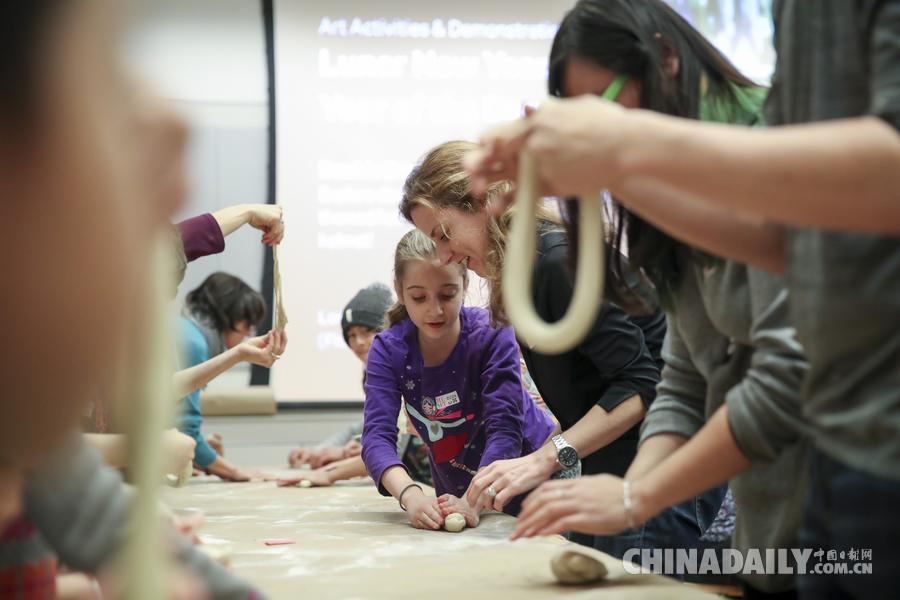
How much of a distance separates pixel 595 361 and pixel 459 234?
1.33 ft

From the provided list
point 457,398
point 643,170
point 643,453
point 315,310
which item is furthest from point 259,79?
point 643,170

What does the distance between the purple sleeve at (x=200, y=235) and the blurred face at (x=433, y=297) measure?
1.70ft

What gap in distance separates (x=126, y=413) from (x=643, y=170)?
41 centimetres

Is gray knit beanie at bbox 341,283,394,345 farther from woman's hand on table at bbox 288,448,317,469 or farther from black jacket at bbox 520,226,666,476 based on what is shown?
black jacket at bbox 520,226,666,476

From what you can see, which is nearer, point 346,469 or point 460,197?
point 460,197

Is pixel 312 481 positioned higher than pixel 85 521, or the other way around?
pixel 85 521

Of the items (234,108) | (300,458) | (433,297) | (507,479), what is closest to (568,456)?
(507,479)

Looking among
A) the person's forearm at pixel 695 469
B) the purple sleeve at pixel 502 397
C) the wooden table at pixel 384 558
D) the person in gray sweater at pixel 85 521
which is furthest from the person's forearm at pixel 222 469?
the person in gray sweater at pixel 85 521

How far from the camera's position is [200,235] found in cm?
219

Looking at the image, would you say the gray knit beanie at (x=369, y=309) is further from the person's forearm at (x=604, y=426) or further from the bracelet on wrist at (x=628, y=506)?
the bracelet on wrist at (x=628, y=506)

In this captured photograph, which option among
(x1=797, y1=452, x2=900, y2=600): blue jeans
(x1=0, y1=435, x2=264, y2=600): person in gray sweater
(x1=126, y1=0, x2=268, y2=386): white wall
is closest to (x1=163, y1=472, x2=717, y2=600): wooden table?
(x1=797, y1=452, x2=900, y2=600): blue jeans

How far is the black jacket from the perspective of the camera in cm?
159

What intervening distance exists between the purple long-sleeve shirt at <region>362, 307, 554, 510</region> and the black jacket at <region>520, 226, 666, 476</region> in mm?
270

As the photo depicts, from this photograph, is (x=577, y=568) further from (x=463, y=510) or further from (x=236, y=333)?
(x=236, y=333)
